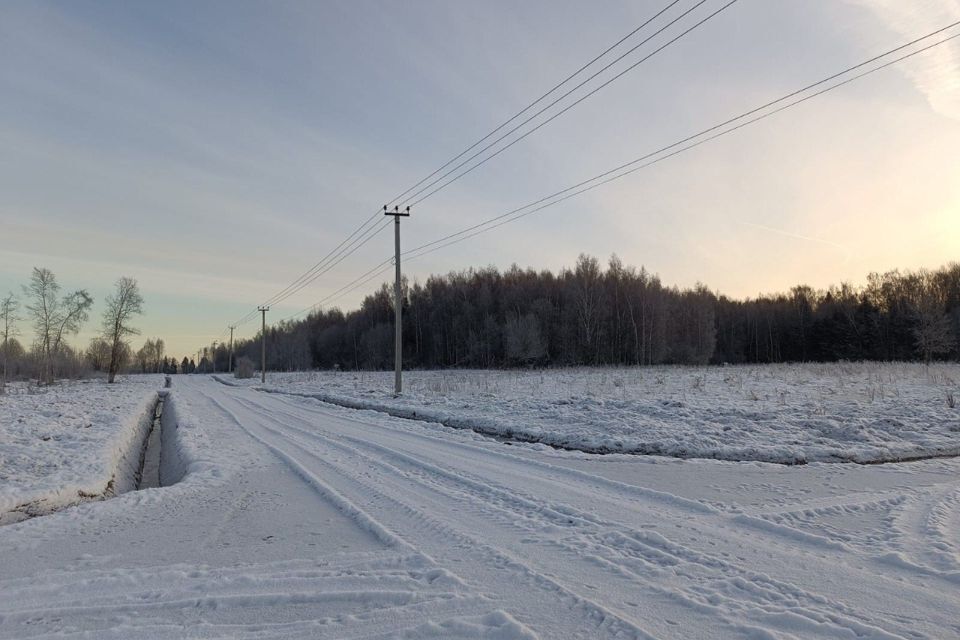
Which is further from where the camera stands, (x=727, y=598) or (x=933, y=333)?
(x=933, y=333)

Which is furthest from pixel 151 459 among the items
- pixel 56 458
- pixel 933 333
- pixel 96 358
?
pixel 96 358

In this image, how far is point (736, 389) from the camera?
20734 mm

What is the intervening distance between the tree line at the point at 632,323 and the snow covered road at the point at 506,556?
51.8 meters

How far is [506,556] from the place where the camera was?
15.0ft

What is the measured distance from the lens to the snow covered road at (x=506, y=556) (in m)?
3.44

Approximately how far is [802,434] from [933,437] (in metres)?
2.35

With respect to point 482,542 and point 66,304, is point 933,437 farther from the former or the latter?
point 66,304

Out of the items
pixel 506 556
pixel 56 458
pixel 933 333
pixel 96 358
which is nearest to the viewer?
pixel 506 556

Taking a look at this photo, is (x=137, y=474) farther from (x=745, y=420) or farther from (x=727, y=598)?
(x=745, y=420)

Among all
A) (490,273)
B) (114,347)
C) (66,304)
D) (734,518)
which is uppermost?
(490,273)

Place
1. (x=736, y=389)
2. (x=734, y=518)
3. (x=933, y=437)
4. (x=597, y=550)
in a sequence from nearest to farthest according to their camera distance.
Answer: (x=597, y=550) → (x=734, y=518) → (x=933, y=437) → (x=736, y=389)

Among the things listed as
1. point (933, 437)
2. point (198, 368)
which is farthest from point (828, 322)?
point (198, 368)

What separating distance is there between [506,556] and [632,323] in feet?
207

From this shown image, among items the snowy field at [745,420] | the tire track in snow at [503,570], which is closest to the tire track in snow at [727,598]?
the tire track in snow at [503,570]
